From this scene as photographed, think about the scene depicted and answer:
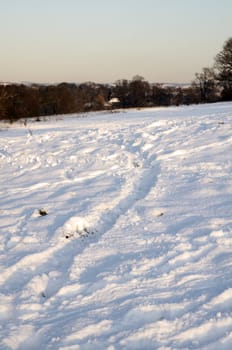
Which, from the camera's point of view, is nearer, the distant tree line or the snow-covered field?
the snow-covered field

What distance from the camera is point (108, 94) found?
2479 inches

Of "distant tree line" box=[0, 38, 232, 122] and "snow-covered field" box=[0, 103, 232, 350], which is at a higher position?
"distant tree line" box=[0, 38, 232, 122]

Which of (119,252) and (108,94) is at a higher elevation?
(108,94)

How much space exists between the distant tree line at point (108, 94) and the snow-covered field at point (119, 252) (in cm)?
1743

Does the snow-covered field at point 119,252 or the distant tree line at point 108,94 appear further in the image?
the distant tree line at point 108,94

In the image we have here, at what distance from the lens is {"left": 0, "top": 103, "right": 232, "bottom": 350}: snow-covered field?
115 inches

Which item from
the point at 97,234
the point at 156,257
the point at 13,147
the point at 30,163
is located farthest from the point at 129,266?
the point at 13,147

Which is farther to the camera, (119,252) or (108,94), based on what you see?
(108,94)

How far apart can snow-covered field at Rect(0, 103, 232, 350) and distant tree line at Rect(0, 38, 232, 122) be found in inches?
686

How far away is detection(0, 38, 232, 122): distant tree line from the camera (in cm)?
3500

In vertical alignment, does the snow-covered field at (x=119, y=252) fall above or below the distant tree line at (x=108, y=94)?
below

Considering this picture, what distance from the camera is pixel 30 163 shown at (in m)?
8.21

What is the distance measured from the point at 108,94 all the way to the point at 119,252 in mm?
60712

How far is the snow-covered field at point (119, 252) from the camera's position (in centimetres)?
292
